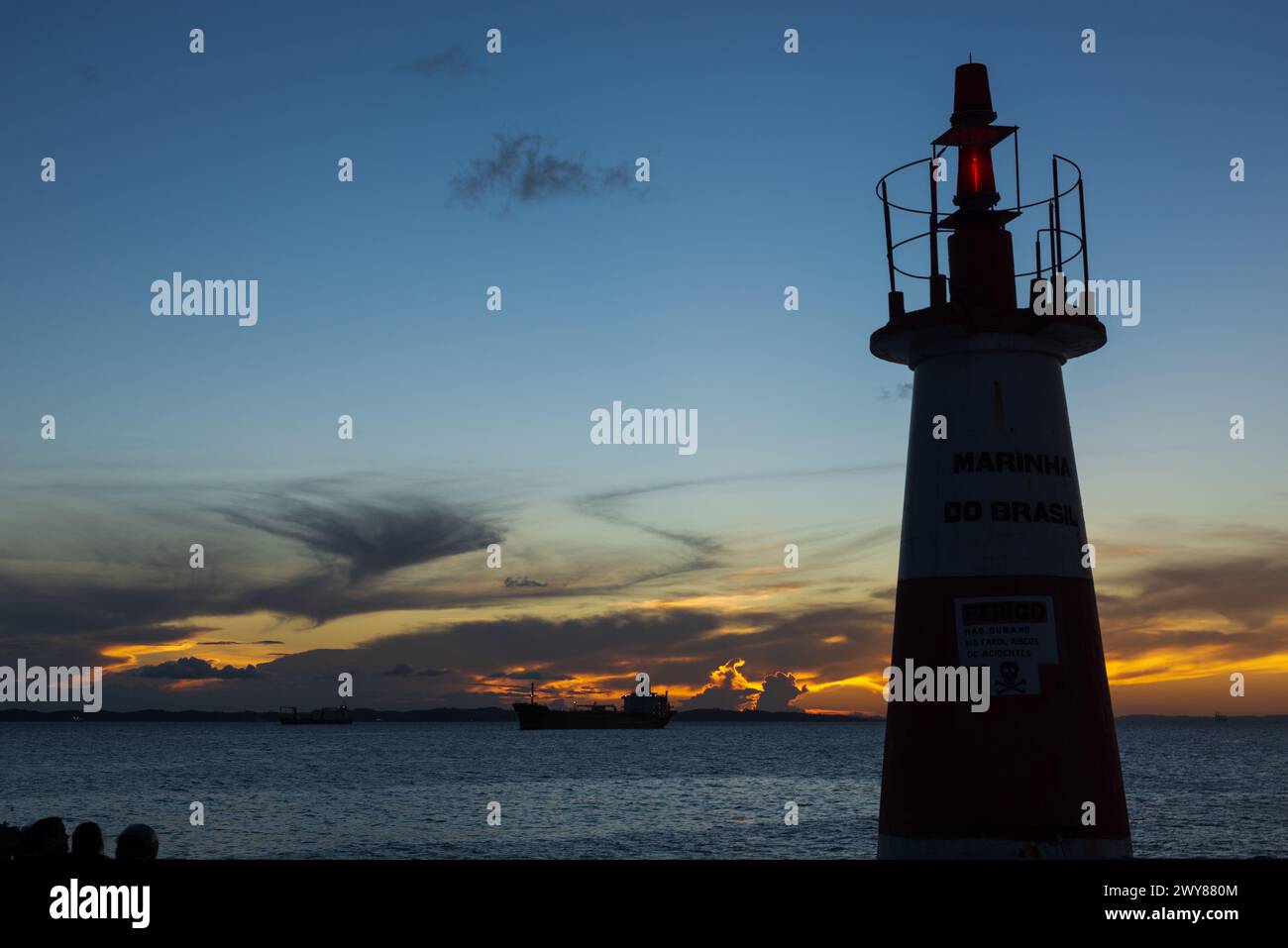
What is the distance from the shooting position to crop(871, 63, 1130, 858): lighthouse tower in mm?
11172

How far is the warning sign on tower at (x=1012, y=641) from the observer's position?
1123 centimetres

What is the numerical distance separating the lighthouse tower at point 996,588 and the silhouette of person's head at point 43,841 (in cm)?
698

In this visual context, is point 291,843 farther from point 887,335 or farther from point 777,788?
point 887,335

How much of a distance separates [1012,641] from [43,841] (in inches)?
316

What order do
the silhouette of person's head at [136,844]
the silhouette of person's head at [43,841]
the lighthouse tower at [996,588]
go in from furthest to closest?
the lighthouse tower at [996,588] < the silhouette of person's head at [43,841] < the silhouette of person's head at [136,844]

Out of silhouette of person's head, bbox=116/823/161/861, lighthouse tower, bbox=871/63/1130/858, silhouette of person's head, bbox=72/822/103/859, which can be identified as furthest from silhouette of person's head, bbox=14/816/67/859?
lighthouse tower, bbox=871/63/1130/858

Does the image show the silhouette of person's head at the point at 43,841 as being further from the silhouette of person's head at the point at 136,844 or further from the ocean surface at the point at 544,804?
the ocean surface at the point at 544,804

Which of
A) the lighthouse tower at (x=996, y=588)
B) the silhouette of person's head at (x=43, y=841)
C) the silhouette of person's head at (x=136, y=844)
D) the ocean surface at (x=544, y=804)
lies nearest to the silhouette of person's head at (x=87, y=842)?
the silhouette of person's head at (x=43, y=841)

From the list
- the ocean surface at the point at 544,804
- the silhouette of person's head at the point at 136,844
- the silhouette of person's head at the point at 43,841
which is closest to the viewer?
the silhouette of person's head at the point at 136,844

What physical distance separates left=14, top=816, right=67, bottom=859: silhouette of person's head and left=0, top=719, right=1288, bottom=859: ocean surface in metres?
51.6

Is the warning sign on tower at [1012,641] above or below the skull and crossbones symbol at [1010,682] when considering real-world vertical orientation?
above

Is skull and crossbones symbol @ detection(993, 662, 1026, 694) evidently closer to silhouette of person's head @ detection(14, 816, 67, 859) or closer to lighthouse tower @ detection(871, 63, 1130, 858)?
lighthouse tower @ detection(871, 63, 1130, 858)
